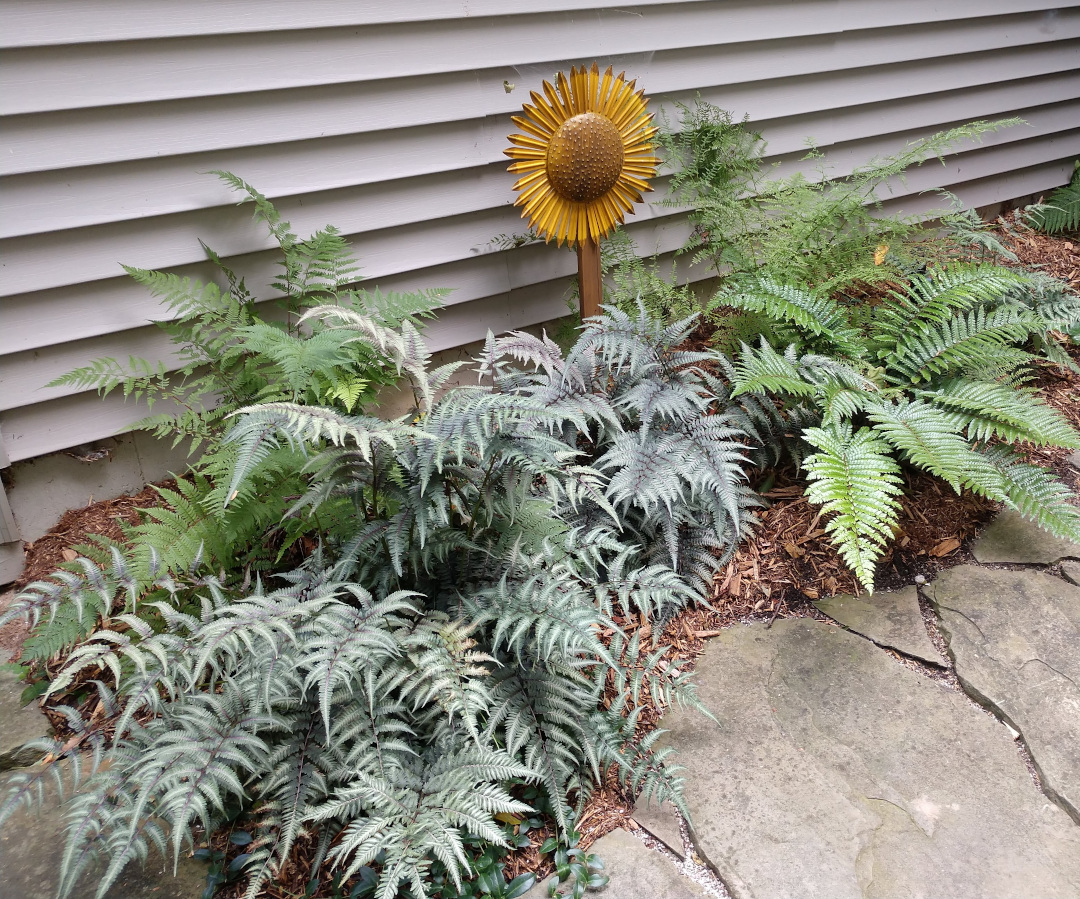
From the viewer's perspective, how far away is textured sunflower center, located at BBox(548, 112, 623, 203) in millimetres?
2779

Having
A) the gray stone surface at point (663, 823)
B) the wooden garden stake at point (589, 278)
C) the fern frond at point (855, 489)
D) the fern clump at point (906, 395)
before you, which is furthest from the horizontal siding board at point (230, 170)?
the gray stone surface at point (663, 823)

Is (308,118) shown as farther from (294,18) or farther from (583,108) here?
(583,108)

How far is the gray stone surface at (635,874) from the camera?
173 centimetres

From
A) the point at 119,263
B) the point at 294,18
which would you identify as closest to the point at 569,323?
the point at 294,18

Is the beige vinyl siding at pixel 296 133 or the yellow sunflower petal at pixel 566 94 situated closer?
the beige vinyl siding at pixel 296 133

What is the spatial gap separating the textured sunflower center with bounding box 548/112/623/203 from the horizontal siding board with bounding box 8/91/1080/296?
1.26 ft

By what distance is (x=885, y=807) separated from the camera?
191 centimetres

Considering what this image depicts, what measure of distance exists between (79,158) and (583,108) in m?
1.73

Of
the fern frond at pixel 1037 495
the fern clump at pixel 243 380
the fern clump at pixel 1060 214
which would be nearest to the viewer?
the fern clump at pixel 243 380

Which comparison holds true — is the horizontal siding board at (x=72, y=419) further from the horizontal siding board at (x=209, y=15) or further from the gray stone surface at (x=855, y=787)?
the gray stone surface at (x=855, y=787)

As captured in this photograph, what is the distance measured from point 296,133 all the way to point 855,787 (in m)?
2.74

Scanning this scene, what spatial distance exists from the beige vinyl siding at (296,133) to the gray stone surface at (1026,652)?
6.89 feet

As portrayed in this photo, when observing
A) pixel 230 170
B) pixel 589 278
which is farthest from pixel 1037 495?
pixel 230 170

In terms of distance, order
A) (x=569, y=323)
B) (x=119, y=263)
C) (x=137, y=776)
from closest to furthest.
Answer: (x=137, y=776) → (x=119, y=263) → (x=569, y=323)
